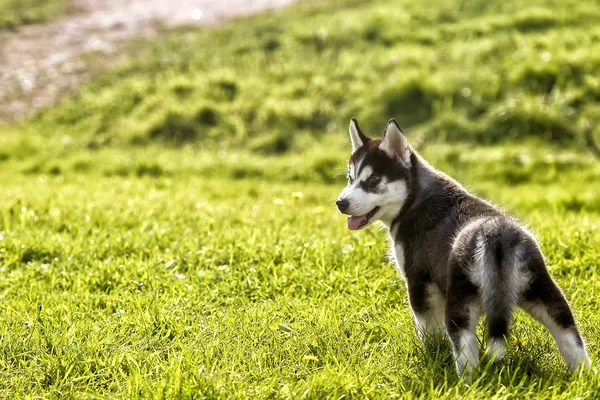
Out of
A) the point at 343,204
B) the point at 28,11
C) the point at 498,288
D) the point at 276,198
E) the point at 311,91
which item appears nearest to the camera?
the point at 498,288

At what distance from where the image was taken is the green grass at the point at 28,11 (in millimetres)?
17409

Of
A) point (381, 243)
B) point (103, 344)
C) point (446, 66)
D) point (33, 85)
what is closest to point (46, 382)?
point (103, 344)

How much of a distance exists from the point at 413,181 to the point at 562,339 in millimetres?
1395

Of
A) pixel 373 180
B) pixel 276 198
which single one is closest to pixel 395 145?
pixel 373 180

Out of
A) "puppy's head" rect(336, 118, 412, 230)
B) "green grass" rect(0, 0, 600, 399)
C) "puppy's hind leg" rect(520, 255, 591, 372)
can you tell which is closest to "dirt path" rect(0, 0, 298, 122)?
"green grass" rect(0, 0, 600, 399)

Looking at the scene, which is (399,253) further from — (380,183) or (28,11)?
(28,11)

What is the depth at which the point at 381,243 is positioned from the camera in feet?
20.5

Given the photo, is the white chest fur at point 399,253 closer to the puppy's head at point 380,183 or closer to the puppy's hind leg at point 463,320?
the puppy's head at point 380,183

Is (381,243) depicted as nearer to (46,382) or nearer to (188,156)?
(46,382)

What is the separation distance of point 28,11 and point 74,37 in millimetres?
2222

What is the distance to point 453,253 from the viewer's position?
376 centimetres

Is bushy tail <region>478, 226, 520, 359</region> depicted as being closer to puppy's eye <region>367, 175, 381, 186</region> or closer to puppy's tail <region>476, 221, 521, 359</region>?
puppy's tail <region>476, 221, 521, 359</region>

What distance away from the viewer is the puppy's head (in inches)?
177

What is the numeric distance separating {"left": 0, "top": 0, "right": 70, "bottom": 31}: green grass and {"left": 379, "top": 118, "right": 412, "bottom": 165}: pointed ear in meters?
15.2
